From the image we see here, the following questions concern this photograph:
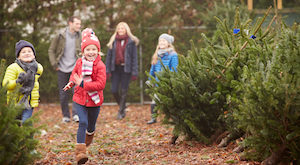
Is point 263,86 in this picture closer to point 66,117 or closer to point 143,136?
point 143,136

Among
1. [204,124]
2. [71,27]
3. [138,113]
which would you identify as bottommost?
[138,113]

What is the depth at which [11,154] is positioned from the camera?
3.73 metres

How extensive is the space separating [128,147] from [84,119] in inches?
52.1

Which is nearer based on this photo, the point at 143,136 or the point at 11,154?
the point at 11,154

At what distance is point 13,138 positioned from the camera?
3.80 metres

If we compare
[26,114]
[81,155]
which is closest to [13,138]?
[81,155]

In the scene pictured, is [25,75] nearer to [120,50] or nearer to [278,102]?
[278,102]

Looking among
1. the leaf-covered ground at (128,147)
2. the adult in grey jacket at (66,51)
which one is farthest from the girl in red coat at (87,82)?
the adult in grey jacket at (66,51)

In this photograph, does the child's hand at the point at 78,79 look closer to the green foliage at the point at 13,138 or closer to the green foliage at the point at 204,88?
the green foliage at the point at 204,88

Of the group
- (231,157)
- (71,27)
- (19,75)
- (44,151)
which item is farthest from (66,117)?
(231,157)

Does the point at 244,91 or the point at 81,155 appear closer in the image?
the point at 244,91

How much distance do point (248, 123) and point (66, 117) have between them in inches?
248

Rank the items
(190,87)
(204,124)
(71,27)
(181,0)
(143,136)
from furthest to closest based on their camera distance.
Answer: (181,0) < (71,27) < (143,136) < (204,124) < (190,87)

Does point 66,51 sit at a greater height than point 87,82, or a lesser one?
greater
